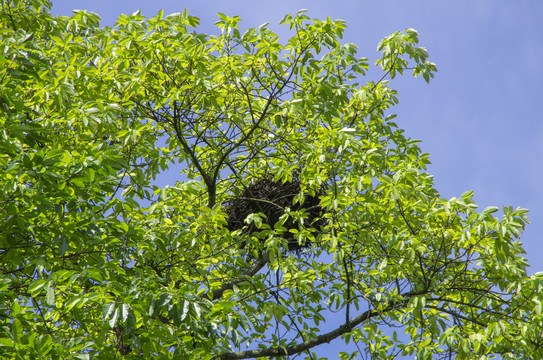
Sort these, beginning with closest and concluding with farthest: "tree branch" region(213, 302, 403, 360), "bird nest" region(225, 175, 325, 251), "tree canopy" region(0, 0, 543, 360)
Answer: "tree canopy" region(0, 0, 543, 360) < "tree branch" region(213, 302, 403, 360) < "bird nest" region(225, 175, 325, 251)

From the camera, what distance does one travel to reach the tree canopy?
5398 millimetres

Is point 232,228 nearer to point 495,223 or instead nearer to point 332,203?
point 332,203

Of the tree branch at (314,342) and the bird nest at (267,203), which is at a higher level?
the bird nest at (267,203)

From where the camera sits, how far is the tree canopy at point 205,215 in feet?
17.7

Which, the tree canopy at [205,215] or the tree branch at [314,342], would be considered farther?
the tree branch at [314,342]

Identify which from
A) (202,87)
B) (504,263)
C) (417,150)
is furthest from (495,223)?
(202,87)

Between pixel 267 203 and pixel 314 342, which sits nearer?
pixel 314 342

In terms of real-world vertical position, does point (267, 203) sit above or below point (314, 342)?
above

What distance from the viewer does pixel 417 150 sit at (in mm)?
8531

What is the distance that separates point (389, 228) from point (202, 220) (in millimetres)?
2380

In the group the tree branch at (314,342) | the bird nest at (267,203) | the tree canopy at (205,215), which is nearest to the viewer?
the tree canopy at (205,215)

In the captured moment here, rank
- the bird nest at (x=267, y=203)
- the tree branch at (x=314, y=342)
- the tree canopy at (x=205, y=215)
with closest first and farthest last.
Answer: the tree canopy at (x=205, y=215), the tree branch at (x=314, y=342), the bird nest at (x=267, y=203)

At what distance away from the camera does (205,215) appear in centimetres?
704

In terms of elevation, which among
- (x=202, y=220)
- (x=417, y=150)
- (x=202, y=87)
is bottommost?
(x=202, y=220)
